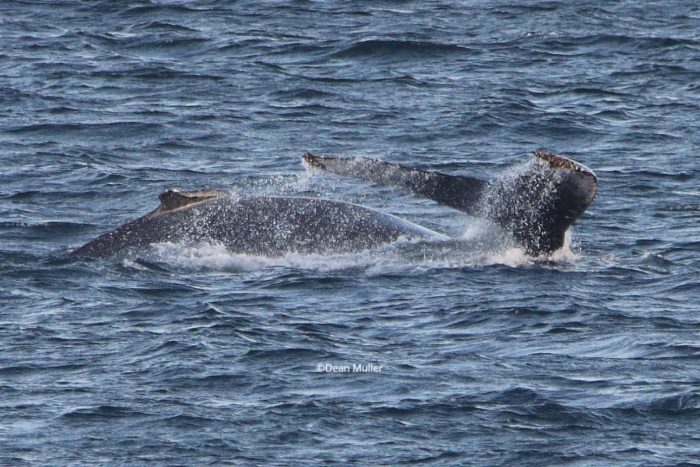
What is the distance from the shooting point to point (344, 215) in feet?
63.7

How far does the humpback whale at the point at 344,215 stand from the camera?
18297 mm

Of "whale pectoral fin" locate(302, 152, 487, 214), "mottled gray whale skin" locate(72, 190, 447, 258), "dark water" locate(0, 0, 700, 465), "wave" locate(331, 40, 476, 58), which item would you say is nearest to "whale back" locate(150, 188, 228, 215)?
"mottled gray whale skin" locate(72, 190, 447, 258)

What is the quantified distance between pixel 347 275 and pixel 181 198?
1.95 meters

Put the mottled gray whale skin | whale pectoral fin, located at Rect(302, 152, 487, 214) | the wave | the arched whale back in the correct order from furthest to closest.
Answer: the wave < the mottled gray whale skin < whale pectoral fin, located at Rect(302, 152, 487, 214) < the arched whale back

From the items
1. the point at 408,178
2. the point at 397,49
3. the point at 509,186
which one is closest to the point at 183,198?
the point at 408,178

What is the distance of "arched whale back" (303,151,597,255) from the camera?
59.3 ft

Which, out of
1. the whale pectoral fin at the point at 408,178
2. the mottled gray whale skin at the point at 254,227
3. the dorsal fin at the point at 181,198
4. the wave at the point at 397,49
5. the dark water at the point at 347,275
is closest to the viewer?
the dark water at the point at 347,275

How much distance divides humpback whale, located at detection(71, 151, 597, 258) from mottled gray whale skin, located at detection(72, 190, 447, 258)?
0.03 ft

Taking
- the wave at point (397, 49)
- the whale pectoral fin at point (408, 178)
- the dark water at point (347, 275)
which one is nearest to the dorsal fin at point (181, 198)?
the dark water at point (347, 275)

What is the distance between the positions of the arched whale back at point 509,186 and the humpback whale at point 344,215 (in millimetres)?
10

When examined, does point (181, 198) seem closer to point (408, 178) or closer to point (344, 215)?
point (344, 215)

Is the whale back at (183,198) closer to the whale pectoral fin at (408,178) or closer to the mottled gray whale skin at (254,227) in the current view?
the mottled gray whale skin at (254,227)

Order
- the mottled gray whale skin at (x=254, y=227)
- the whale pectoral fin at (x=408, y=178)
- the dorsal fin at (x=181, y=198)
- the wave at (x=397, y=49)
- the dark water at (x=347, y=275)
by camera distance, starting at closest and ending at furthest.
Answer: the dark water at (x=347, y=275), the whale pectoral fin at (x=408, y=178), the dorsal fin at (x=181, y=198), the mottled gray whale skin at (x=254, y=227), the wave at (x=397, y=49)

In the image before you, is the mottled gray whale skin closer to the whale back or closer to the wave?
the whale back
